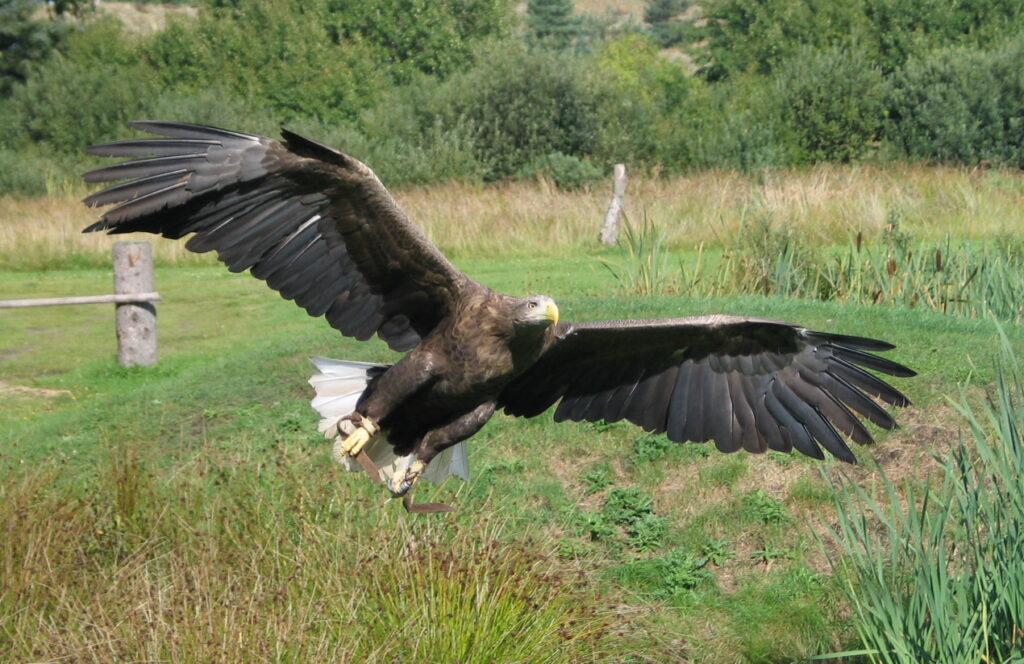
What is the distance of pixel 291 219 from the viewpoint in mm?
5004

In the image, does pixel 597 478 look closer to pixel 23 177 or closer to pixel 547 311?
pixel 547 311

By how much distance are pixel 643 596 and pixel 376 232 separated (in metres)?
2.59

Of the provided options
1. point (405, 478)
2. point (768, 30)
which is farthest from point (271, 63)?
point (405, 478)

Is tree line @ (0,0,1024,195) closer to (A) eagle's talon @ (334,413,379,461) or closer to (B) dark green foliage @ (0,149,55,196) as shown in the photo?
(B) dark green foliage @ (0,149,55,196)

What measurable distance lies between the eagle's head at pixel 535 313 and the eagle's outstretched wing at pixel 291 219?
41 centimetres

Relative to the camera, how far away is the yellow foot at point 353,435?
5.08 metres

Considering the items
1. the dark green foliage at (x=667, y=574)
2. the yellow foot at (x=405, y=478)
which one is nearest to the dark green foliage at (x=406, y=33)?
the dark green foliage at (x=667, y=574)

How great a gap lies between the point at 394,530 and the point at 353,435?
62 centimetres

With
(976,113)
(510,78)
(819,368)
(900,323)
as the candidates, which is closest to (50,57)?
(510,78)

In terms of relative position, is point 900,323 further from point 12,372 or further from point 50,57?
point 50,57

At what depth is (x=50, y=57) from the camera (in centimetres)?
3744

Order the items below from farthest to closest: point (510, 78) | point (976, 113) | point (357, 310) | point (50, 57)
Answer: point (50, 57) → point (510, 78) → point (976, 113) → point (357, 310)

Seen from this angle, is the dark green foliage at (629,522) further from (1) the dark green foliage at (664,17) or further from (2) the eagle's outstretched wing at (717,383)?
(1) the dark green foliage at (664,17)

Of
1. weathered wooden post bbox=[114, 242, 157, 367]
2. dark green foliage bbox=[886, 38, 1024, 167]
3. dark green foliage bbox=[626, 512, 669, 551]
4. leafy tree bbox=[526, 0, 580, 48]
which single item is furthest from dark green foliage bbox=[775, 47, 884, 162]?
leafy tree bbox=[526, 0, 580, 48]
